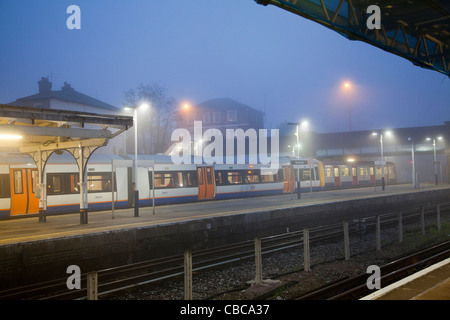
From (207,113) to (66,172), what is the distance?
59.7 m

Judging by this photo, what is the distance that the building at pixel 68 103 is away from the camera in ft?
128

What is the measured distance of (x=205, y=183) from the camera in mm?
26906

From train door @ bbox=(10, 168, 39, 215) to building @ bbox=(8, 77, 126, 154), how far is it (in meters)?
19.6

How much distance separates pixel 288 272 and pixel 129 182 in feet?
43.4

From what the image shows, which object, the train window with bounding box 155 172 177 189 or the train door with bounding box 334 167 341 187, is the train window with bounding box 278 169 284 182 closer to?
the train door with bounding box 334 167 341 187

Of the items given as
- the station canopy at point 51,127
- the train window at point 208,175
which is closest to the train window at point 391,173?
the train window at point 208,175

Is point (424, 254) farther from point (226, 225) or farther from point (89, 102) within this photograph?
point (89, 102)

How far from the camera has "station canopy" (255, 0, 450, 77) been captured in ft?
30.1

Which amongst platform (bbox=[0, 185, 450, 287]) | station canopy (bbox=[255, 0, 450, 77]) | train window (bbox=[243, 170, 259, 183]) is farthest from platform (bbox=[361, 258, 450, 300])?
train window (bbox=[243, 170, 259, 183])

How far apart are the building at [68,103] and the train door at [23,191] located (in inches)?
770

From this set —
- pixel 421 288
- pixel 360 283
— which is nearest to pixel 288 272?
pixel 360 283

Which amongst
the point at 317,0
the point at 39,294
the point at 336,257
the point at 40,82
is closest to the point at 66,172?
the point at 39,294

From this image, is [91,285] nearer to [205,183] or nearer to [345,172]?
[205,183]

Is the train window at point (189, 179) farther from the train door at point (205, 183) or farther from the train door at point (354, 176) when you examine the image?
the train door at point (354, 176)
